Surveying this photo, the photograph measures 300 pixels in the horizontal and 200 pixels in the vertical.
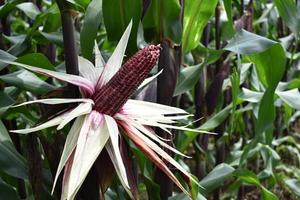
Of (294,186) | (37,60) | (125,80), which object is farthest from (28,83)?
(294,186)

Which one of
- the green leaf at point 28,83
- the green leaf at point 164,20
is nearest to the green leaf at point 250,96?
the green leaf at point 164,20

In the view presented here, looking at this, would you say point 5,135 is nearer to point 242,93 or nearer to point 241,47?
point 241,47

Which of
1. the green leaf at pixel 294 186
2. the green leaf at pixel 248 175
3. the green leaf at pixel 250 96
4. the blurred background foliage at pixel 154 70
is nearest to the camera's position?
the blurred background foliage at pixel 154 70

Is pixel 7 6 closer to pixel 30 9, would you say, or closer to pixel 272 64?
pixel 30 9

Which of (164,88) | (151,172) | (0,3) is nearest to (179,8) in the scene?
(164,88)

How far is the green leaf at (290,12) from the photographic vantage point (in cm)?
109

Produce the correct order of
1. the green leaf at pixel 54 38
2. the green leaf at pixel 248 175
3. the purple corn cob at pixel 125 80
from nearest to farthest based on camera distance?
the purple corn cob at pixel 125 80, the green leaf at pixel 54 38, the green leaf at pixel 248 175

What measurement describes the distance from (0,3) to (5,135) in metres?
0.44

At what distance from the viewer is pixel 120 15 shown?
35.7 inches

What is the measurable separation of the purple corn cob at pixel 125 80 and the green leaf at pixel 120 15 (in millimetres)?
187

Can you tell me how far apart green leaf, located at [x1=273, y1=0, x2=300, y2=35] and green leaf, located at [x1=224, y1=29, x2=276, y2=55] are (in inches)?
3.4

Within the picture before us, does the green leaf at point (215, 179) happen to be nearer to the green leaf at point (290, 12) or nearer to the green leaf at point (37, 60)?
the green leaf at point (290, 12)

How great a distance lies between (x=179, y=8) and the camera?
917mm

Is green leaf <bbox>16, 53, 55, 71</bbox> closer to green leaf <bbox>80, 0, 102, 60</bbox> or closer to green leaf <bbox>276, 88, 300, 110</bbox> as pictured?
green leaf <bbox>80, 0, 102, 60</bbox>
